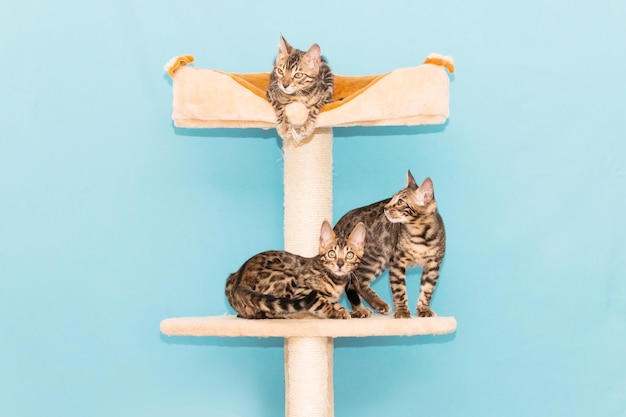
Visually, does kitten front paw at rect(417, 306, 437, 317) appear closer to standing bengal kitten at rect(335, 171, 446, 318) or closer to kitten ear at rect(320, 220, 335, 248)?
standing bengal kitten at rect(335, 171, 446, 318)

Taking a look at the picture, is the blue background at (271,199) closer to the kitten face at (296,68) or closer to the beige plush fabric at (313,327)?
the kitten face at (296,68)

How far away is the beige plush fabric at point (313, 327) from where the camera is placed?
7.30 ft

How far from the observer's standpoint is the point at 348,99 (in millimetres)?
2354

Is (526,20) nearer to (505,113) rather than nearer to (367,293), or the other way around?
(505,113)

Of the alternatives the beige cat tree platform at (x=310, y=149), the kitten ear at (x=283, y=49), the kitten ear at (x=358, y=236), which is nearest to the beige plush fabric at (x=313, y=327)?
the beige cat tree platform at (x=310, y=149)

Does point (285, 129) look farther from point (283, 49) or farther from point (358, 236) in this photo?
point (358, 236)

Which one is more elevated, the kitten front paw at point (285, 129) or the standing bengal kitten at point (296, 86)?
the standing bengal kitten at point (296, 86)

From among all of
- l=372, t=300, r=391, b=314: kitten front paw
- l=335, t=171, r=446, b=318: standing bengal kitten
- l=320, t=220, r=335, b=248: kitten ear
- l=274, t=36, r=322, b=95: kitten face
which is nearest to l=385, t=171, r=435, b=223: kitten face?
l=335, t=171, r=446, b=318: standing bengal kitten

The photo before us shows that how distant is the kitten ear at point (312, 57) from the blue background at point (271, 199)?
0.50 m

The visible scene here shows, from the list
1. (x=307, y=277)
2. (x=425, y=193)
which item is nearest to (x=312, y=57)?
(x=425, y=193)

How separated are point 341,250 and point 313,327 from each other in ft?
0.75

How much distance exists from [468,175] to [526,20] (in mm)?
514

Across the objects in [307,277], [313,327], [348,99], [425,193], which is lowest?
[313,327]

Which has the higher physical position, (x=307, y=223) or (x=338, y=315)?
(x=307, y=223)
